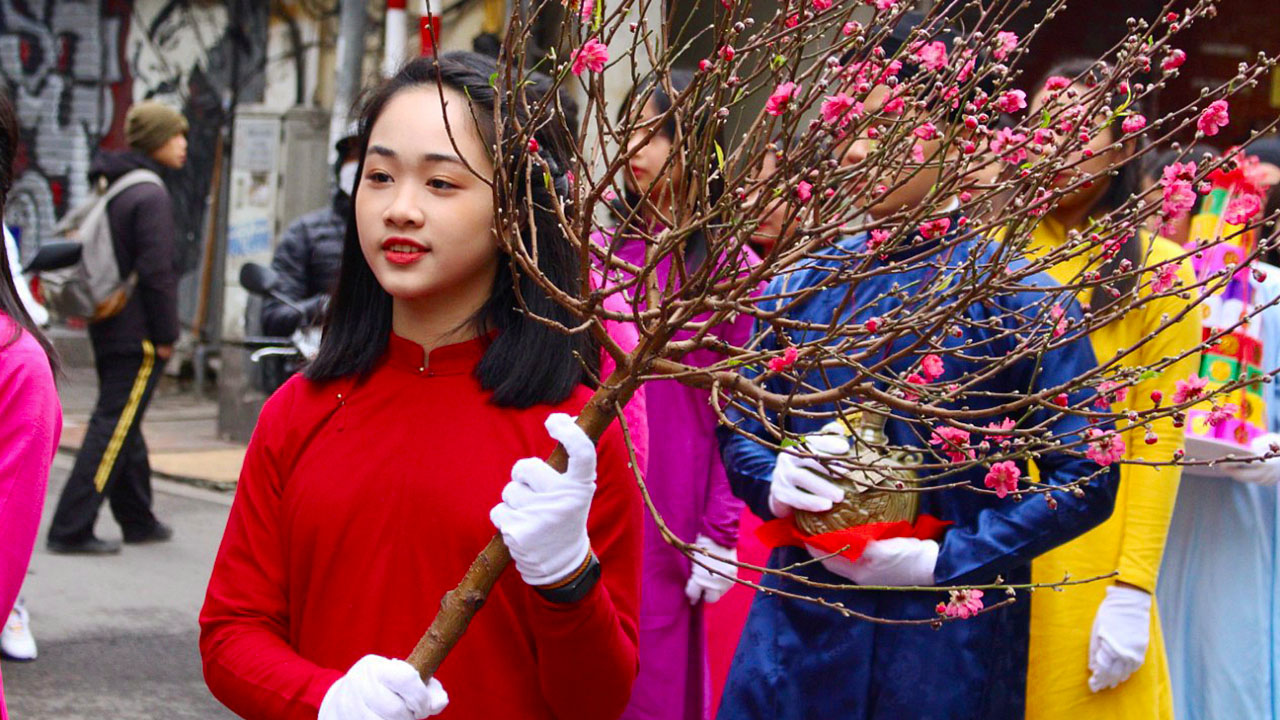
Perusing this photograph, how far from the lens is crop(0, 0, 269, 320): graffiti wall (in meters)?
13.8

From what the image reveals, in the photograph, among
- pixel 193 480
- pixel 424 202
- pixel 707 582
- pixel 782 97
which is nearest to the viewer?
pixel 782 97

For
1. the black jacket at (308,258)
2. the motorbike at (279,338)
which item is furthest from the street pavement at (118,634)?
the black jacket at (308,258)

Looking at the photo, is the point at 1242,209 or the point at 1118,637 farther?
the point at 1118,637

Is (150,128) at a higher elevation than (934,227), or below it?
higher

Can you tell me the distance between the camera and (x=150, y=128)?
730 centimetres

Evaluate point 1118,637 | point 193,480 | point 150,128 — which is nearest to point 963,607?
point 1118,637

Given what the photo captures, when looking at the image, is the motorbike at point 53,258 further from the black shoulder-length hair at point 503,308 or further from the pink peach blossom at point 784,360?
the pink peach blossom at point 784,360

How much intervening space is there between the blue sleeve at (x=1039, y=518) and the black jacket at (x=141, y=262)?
5.07 m

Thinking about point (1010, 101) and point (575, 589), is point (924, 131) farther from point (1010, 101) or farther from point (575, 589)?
point (575, 589)

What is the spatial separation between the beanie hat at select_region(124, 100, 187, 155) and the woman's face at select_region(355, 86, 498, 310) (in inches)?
215

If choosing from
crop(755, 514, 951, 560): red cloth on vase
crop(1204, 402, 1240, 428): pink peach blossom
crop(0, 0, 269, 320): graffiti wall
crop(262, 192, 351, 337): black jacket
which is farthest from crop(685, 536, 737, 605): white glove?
crop(0, 0, 269, 320): graffiti wall

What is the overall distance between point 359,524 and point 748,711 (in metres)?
1.16

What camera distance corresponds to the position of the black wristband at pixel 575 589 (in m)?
1.94

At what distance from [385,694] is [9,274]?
1.18m
